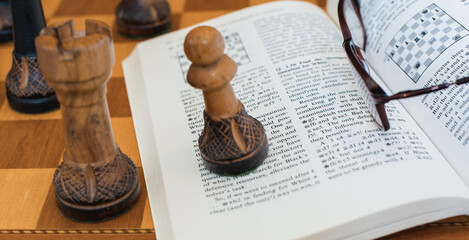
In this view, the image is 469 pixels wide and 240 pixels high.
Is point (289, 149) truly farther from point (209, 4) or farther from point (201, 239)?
point (209, 4)

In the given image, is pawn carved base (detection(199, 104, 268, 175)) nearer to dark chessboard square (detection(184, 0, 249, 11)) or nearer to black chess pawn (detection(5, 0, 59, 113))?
black chess pawn (detection(5, 0, 59, 113))

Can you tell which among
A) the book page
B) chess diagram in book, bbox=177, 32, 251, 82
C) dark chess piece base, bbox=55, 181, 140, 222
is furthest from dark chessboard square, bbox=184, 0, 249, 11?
dark chess piece base, bbox=55, 181, 140, 222

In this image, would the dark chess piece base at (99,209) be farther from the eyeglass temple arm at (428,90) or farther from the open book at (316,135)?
the eyeglass temple arm at (428,90)

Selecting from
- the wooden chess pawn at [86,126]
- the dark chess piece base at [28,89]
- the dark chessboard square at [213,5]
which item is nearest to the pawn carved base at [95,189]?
the wooden chess pawn at [86,126]

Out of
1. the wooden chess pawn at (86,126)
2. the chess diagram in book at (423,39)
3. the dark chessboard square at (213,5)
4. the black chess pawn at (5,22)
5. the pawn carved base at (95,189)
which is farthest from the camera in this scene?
the dark chessboard square at (213,5)

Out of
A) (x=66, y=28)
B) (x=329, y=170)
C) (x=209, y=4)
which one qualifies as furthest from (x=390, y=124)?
(x=209, y=4)

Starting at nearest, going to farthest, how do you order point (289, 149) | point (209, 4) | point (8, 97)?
point (289, 149) < point (8, 97) < point (209, 4)

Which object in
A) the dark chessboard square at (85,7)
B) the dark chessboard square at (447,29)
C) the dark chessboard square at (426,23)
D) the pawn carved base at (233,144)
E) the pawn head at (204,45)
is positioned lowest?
the dark chessboard square at (85,7)
